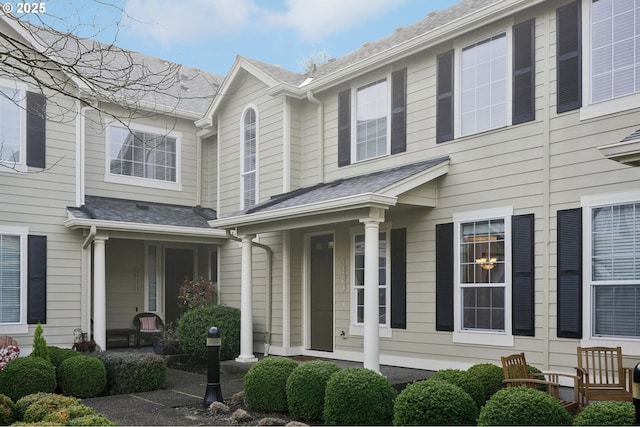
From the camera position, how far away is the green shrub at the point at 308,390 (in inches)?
277

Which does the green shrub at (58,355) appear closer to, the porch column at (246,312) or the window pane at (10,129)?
the porch column at (246,312)

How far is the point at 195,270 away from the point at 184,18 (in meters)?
7.80

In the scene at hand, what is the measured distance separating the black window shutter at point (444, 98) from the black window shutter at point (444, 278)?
59.5 inches

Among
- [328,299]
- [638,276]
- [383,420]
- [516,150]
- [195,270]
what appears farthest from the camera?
[195,270]

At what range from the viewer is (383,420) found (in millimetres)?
6492

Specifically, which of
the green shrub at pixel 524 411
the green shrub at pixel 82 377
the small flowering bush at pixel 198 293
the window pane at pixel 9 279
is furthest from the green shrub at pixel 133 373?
the green shrub at pixel 524 411

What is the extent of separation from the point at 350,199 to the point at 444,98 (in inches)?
96.7

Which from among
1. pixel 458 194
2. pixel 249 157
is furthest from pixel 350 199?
pixel 249 157

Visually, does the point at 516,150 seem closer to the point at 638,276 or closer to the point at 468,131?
the point at 468,131

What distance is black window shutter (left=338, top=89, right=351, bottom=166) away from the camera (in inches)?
462

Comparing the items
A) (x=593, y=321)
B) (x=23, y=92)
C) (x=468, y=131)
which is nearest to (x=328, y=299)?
(x=468, y=131)

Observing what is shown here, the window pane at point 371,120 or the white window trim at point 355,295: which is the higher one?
the window pane at point 371,120

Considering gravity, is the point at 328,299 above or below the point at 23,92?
below

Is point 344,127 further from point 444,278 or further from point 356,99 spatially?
point 444,278
